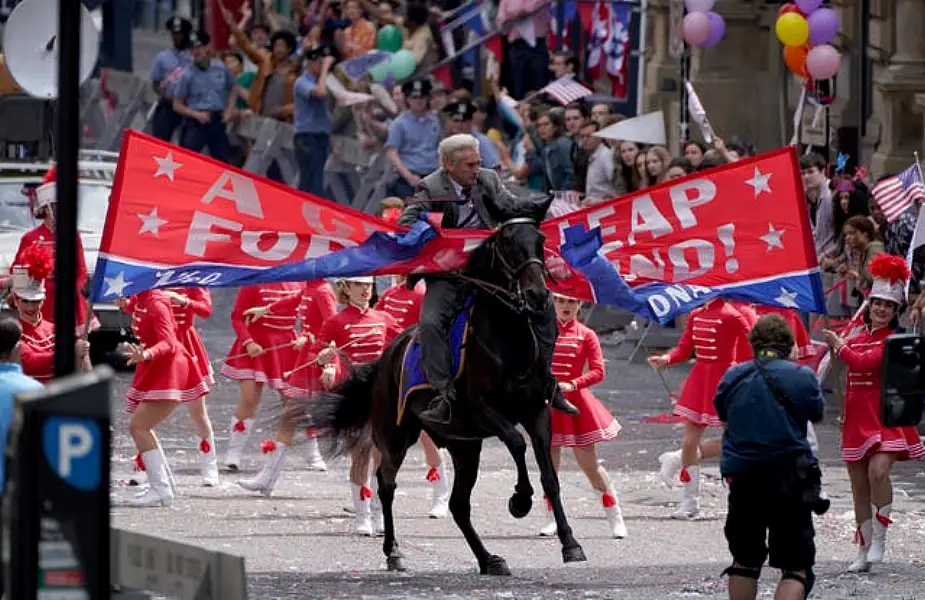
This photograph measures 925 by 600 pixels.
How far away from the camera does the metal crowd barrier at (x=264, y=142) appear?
28.4 m

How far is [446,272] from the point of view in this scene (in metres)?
13.9

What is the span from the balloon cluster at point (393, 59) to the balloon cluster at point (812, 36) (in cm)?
710

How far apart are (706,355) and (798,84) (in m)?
12.7

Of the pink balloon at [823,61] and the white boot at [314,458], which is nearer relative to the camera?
the white boot at [314,458]

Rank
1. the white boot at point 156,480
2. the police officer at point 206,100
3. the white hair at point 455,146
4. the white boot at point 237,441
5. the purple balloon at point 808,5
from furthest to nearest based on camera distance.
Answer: the police officer at point 206,100, the purple balloon at point 808,5, the white boot at point 237,441, the white boot at point 156,480, the white hair at point 455,146

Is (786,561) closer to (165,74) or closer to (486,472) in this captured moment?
(486,472)

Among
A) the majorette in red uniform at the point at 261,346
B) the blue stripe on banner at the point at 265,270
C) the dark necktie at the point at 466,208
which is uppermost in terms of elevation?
the dark necktie at the point at 466,208

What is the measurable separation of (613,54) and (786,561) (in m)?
17.9

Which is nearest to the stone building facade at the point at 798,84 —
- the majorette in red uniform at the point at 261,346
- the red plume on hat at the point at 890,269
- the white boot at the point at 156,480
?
the majorette in red uniform at the point at 261,346

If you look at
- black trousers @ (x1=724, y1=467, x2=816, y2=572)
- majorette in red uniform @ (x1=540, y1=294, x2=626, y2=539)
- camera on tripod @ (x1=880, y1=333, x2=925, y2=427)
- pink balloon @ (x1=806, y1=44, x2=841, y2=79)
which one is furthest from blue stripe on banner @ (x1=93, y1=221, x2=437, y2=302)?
pink balloon @ (x1=806, y1=44, x2=841, y2=79)

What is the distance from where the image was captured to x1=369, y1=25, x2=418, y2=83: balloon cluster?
97.6 feet

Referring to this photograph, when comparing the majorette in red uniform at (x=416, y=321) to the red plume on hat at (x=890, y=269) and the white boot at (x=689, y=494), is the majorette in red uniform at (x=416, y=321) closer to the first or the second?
the white boot at (x=689, y=494)

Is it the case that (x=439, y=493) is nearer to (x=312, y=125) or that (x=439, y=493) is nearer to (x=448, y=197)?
(x=448, y=197)

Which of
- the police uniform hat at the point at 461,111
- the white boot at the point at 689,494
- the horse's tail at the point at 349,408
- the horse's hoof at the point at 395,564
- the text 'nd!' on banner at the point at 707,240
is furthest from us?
the police uniform hat at the point at 461,111
